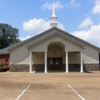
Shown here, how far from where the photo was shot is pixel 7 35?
74.1 meters

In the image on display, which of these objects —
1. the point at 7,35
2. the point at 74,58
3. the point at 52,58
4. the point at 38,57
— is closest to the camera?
the point at 38,57

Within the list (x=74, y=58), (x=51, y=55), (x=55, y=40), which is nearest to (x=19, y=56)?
(x=51, y=55)

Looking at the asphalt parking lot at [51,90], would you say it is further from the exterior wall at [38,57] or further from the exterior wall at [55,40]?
the exterior wall at [38,57]

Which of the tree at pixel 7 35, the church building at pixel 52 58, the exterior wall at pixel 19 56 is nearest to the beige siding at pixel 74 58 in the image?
the church building at pixel 52 58

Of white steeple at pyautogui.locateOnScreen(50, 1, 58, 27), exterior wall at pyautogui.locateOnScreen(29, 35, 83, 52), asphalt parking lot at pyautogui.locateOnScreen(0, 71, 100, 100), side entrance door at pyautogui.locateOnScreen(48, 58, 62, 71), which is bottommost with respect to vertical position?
asphalt parking lot at pyautogui.locateOnScreen(0, 71, 100, 100)

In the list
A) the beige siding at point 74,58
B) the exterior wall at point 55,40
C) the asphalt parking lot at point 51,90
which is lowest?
the asphalt parking lot at point 51,90

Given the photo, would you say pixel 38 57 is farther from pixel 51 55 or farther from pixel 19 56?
pixel 19 56

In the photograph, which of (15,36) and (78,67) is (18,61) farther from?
(15,36)

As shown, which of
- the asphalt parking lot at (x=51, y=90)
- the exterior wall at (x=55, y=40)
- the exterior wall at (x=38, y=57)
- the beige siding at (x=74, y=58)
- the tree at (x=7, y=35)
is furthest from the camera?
the tree at (x=7, y=35)

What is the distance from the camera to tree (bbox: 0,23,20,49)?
72.1 m

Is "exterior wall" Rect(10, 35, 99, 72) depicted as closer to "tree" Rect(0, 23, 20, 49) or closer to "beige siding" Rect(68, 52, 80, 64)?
"beige siding" Rect(68, 52, 80, 64)

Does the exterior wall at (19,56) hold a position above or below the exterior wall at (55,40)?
below

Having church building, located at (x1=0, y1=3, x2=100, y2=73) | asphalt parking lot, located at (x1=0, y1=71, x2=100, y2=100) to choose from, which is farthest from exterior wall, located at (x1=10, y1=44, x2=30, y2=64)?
asphalt parking lot, located at (x1=0, y1=71, x2=100, y2=100)

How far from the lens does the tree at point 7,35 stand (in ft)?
236
